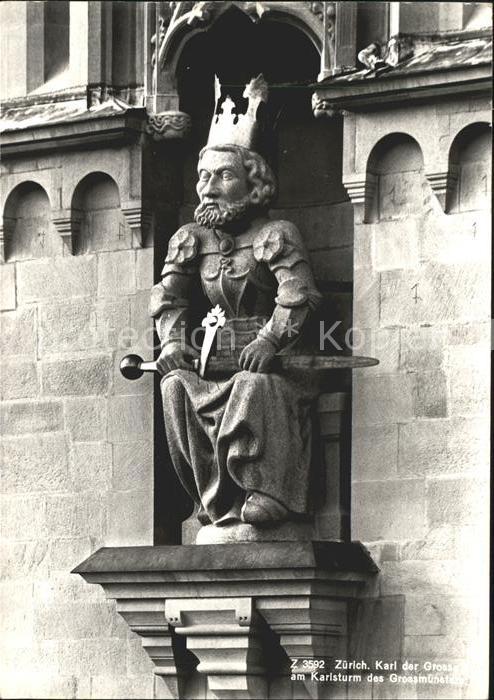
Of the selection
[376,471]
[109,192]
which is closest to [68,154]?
[109,192]

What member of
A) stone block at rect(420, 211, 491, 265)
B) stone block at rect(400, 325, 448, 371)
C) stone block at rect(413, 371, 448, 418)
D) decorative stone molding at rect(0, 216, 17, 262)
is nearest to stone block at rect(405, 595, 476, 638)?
stone block at rect(413, 371, 448, 418)

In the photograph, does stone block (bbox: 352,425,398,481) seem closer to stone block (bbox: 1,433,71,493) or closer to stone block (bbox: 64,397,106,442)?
stone block (bbox: 64,397,106,442)

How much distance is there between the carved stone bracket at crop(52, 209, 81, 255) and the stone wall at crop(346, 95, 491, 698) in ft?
5.45

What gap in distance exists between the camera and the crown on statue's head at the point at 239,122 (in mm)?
15406

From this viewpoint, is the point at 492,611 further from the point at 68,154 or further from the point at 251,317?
the point at 68,154

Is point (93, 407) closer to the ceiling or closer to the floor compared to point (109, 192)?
closer to the floor

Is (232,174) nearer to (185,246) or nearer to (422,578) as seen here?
(185,246)

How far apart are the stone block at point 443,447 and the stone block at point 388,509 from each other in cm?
9

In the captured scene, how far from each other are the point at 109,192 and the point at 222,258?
0.93m

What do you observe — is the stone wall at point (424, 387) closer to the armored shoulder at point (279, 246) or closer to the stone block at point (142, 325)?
the armored shoulder at point (279, 246)

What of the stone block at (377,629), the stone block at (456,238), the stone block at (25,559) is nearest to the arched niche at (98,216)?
the stone block at (25,559)

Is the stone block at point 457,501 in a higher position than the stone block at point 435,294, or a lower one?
lower

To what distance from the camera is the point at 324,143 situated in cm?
1603

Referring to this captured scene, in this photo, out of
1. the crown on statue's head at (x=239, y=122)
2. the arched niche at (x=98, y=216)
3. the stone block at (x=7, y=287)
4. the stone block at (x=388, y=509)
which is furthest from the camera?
the stone block at (x=7, y=287)
